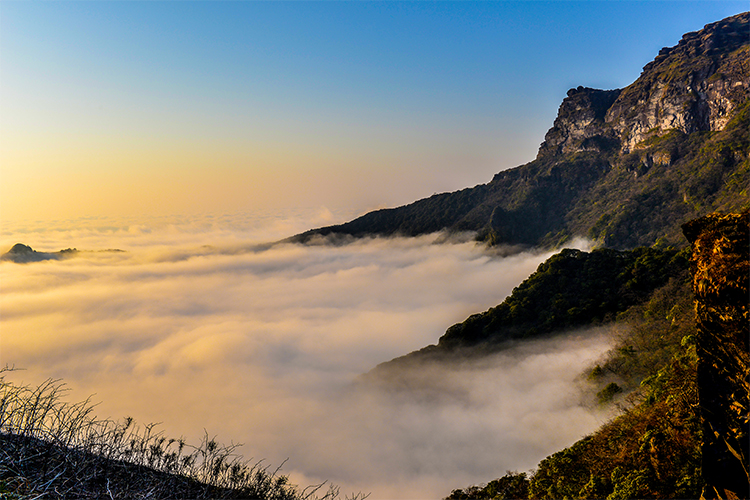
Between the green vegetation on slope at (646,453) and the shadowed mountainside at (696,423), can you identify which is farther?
the green vegetation on slope at (646,453)

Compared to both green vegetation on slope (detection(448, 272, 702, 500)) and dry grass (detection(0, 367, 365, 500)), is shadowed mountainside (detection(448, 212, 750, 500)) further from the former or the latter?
dry grass (detection(0, 367, 365, 500))

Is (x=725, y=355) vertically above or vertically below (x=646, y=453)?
above

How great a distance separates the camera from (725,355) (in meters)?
9.44

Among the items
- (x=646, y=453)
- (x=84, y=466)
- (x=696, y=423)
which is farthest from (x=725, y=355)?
(x=84, y=466)

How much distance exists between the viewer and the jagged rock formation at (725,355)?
9.13m

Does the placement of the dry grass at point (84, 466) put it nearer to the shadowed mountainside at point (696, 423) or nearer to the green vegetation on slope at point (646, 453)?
the shadowed mountainside at point (696, 423)

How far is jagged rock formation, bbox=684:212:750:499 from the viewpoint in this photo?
9133mm

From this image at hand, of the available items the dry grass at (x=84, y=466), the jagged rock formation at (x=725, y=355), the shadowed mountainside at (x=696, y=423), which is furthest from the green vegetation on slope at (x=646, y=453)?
the dry grass at (x=84, y=466)

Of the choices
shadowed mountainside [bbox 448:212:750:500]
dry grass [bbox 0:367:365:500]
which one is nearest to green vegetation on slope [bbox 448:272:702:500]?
shadowed mountainside [bbox 448:212:750:500]

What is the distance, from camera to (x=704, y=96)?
178m

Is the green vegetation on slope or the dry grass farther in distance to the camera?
the green vegetation on slope

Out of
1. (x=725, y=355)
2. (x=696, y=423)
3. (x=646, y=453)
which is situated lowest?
(x=646, y=453)

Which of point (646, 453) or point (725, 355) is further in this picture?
point (646, 453)

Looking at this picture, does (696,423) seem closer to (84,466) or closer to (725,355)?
(725,355)
